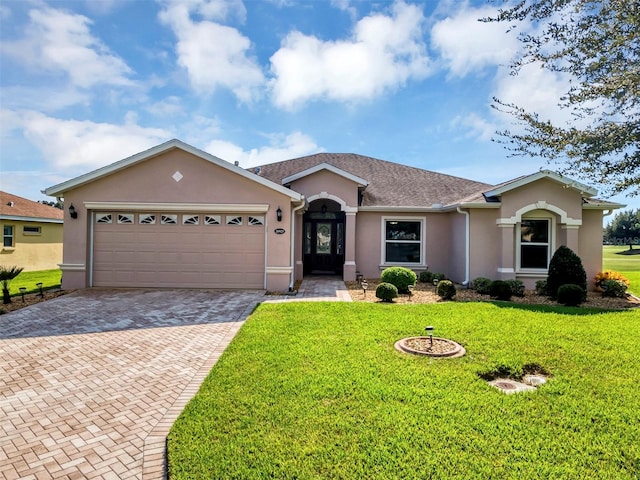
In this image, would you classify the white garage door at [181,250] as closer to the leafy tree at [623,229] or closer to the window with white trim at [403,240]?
the window with white trim at [403,240]

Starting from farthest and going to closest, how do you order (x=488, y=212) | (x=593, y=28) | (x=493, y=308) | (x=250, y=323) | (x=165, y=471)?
(x=488, y=212)
(x=493, y=308)
(x=250, y=323)
(x=593, y=28)
(x=165, y=471)

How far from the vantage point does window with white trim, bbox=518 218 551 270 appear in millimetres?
13664

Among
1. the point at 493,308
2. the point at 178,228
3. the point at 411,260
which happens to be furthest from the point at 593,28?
the point at 178,228

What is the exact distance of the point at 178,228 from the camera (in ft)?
41.5

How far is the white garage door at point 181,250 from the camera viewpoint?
12648mm

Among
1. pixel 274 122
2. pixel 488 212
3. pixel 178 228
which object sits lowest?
pixel 178 228

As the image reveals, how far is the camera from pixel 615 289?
39.3 feet

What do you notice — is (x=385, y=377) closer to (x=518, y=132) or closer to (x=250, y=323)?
(x=250, y=323)

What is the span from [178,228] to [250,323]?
618 cm

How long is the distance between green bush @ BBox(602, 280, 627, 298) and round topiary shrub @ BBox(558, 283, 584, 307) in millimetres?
2653

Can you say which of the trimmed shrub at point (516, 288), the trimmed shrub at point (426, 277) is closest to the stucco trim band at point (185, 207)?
the trimmed shrub at point (426, 277)

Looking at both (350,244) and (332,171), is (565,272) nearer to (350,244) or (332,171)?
(350,244)

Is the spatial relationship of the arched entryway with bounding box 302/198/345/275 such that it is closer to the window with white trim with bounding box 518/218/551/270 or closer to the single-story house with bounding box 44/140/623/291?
the single-story house with bounding box 44/140/623/291

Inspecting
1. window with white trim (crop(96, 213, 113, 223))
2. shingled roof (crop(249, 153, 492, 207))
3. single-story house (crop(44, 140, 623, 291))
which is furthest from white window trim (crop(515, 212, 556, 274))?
window with white trim (crop(96, 213, 113, 223))
